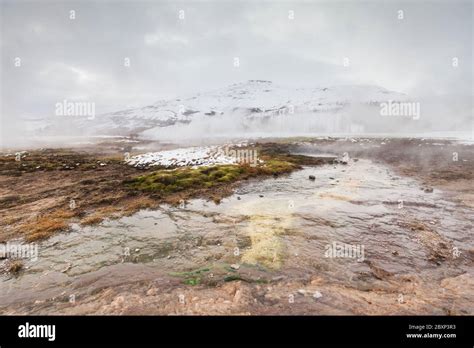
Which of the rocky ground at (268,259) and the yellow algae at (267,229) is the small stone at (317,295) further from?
the yellow algae at (267,229)

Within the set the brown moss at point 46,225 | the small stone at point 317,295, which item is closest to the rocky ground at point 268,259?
the small stone at point 317,295

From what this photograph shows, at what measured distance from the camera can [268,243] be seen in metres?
9.98

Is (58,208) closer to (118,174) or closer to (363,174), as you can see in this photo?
(118,174)

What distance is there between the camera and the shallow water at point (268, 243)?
7828mm

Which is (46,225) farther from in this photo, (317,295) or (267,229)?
(317,295)

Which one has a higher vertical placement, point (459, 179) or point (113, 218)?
point (459, 179)

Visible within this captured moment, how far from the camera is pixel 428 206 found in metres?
14.3

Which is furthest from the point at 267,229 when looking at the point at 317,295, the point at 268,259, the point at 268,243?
the point at 317,295

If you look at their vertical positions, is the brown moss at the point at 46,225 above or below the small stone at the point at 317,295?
above

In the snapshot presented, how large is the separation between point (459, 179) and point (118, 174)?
103ft

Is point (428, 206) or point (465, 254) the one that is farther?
point (428, 206)
